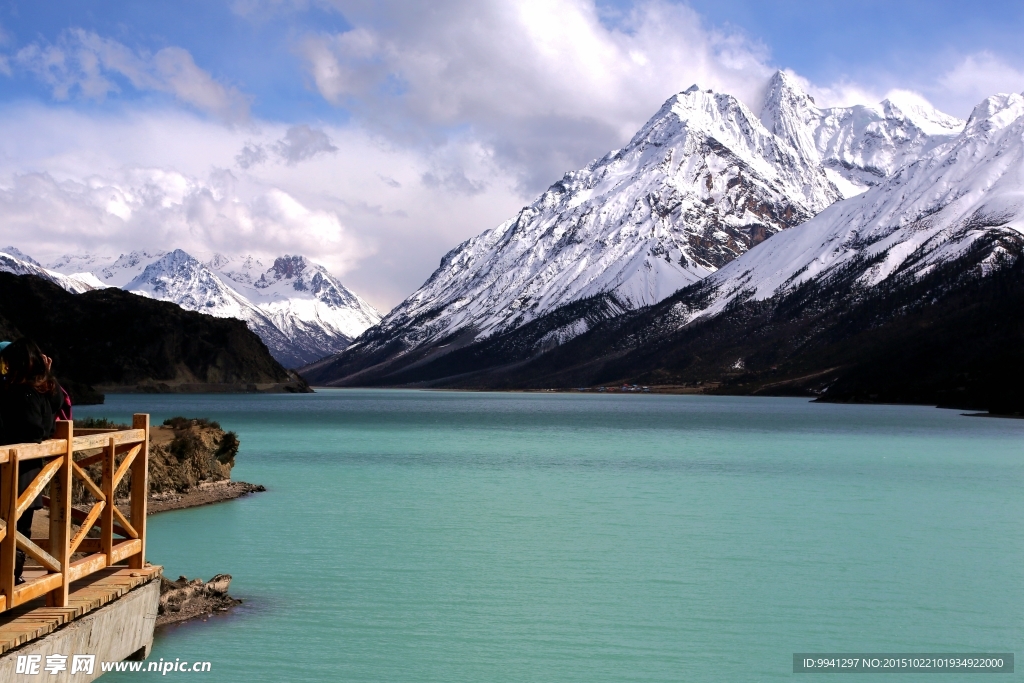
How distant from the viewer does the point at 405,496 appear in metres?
44.4

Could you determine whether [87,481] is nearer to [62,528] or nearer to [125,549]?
[62,528]

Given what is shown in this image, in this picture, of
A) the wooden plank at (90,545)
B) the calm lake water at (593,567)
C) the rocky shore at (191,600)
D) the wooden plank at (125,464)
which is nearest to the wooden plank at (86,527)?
the wooden plank at (125,464)

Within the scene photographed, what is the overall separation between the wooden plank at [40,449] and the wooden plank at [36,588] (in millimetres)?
1667

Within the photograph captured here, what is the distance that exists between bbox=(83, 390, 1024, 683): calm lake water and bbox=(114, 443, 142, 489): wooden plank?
438 cm

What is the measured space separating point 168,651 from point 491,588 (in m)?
8.81

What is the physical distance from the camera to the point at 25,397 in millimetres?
13773

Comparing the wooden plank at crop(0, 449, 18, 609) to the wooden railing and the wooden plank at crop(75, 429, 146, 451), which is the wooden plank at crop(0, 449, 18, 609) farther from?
the wooden plank at crop(75, 429, 146, 451)

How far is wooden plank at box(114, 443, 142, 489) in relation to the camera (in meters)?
16.2

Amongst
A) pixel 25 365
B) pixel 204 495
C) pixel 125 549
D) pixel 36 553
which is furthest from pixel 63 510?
pixel 204 495

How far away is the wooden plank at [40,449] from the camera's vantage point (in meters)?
13.1

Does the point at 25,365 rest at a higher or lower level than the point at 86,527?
higher

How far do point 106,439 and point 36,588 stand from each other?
8.45ft

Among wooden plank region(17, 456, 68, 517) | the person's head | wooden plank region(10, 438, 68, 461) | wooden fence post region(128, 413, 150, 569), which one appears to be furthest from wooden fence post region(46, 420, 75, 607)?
wooden fence post region(128, 413, 150, 569)

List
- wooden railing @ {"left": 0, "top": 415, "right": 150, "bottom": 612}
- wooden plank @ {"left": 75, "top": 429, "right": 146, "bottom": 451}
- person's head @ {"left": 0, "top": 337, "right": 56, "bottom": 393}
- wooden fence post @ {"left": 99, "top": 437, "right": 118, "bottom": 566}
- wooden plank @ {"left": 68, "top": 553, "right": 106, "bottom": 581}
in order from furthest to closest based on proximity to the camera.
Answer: wooden fence post @ {"left": 99, "top": 437, "right": 118, "bottom": 566} < wooden plank @ {"left": 68, "top": 553, "right": 106, "bottom": 581} < wooden plank @ {"left": 75, "top": 429, "right": 146, "bottom": 451} < person's head @ {"left": 0, "top": 337, "right": 56, "bottom": 393} < wooden railing @ {"left": 0, "top": 415, "right": 150, "bottom": 612}
